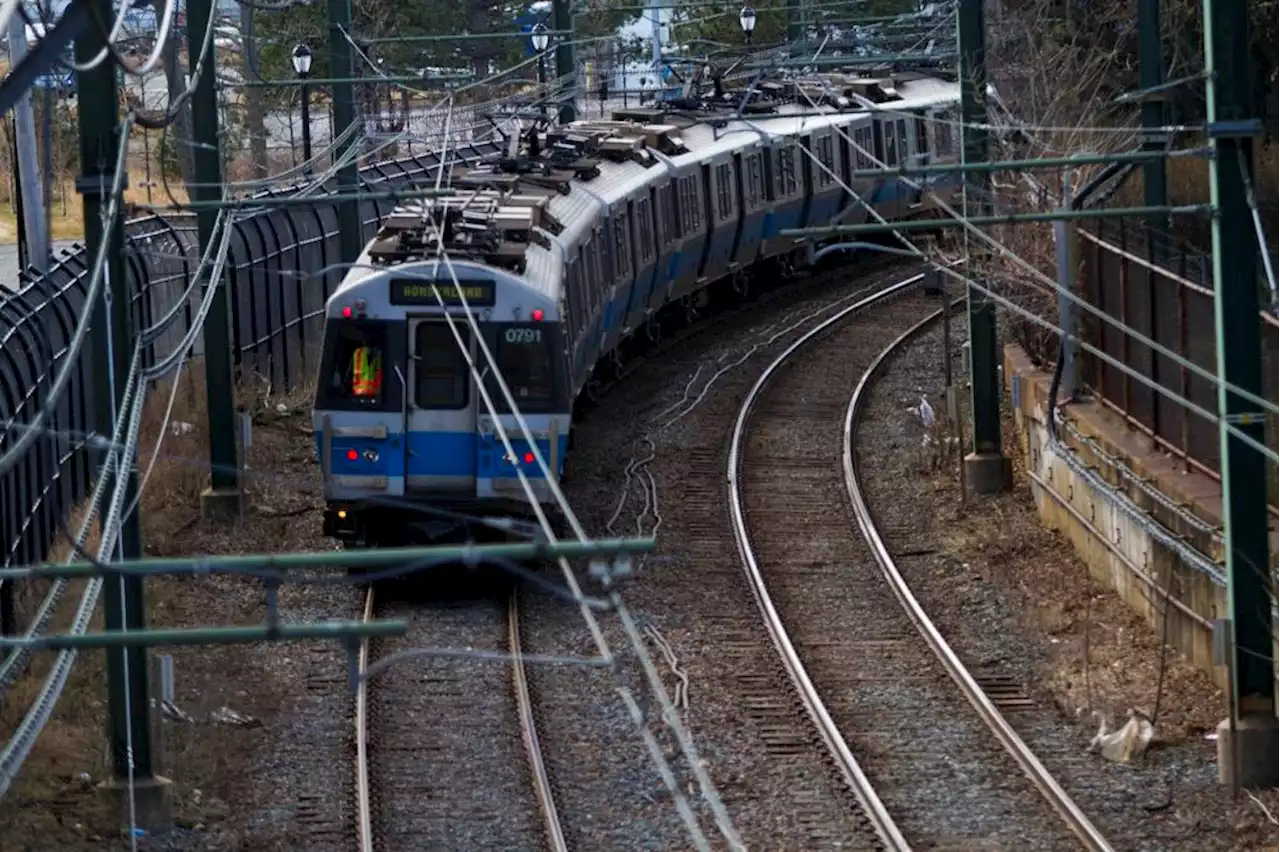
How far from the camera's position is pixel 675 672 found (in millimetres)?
14898

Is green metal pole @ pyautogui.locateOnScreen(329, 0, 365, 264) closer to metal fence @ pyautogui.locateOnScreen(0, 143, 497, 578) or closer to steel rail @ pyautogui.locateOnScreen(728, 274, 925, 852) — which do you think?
metal fence @ pyautogui.locateOnScreen(0, 143, 497, 578)

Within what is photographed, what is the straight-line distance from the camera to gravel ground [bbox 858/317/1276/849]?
473 inches

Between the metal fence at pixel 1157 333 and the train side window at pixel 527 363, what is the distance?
4.29 m

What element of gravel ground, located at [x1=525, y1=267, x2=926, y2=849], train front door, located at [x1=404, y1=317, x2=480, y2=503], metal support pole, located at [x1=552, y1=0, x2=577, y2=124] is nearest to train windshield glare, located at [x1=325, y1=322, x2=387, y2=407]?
train front door, located at [x1=404, y1=317, x2=480, y2=503]

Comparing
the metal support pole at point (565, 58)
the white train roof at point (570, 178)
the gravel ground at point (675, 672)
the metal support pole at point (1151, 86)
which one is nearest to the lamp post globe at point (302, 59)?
the white train roof at point (570, 178)

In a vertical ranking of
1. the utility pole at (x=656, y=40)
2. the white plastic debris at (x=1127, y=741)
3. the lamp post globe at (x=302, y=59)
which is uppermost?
the utility pole at (x=656, y=40)

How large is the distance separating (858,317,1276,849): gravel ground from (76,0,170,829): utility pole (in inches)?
206

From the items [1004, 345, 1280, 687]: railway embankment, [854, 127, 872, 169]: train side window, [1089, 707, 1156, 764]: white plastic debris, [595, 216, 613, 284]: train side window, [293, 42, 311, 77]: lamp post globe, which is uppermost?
[293, 42, 311, 77]: lamp post globe

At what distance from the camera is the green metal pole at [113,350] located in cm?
1188

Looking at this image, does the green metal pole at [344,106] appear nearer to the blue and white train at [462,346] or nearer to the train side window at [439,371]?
the blue and white train at [462,346]

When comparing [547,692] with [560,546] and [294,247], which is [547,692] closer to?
[560,546]

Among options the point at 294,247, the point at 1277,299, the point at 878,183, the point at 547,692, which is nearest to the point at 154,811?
the point at 547,692

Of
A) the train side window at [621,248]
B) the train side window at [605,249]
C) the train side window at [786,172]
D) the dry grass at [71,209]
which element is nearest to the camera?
the train side window at [605,249]

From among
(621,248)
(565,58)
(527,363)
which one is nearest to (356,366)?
(527,363)
